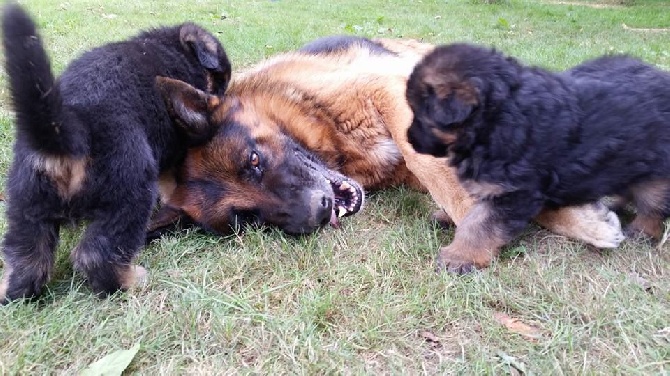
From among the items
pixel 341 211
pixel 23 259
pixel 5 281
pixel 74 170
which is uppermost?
pixel 74 170

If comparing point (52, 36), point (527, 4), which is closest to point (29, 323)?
point (52, 36)

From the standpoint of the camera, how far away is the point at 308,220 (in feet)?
10.4

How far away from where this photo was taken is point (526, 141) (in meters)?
2.84

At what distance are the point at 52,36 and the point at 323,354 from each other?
839 cm

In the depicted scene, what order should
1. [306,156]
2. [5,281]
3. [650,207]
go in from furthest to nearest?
1. [306,156]
2. [650,207]
3. [5,281]

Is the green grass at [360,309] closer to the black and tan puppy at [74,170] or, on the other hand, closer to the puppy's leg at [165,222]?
the puppy's leg at [165,222]

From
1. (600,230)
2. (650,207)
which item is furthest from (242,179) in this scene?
(650,207)

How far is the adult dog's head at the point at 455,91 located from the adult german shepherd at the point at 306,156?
453 millimetres

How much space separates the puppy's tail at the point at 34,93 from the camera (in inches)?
85.9

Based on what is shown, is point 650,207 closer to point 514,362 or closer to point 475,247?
point 475,247

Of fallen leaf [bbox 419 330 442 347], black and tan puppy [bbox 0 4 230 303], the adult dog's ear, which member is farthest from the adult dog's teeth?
the adult dog's ear

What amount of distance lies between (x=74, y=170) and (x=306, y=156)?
1484 millimetres

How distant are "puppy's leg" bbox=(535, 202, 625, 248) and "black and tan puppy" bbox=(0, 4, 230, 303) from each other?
215 cm

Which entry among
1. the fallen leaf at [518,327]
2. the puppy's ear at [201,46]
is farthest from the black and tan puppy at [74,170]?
the fallen leaf at [518,327]
